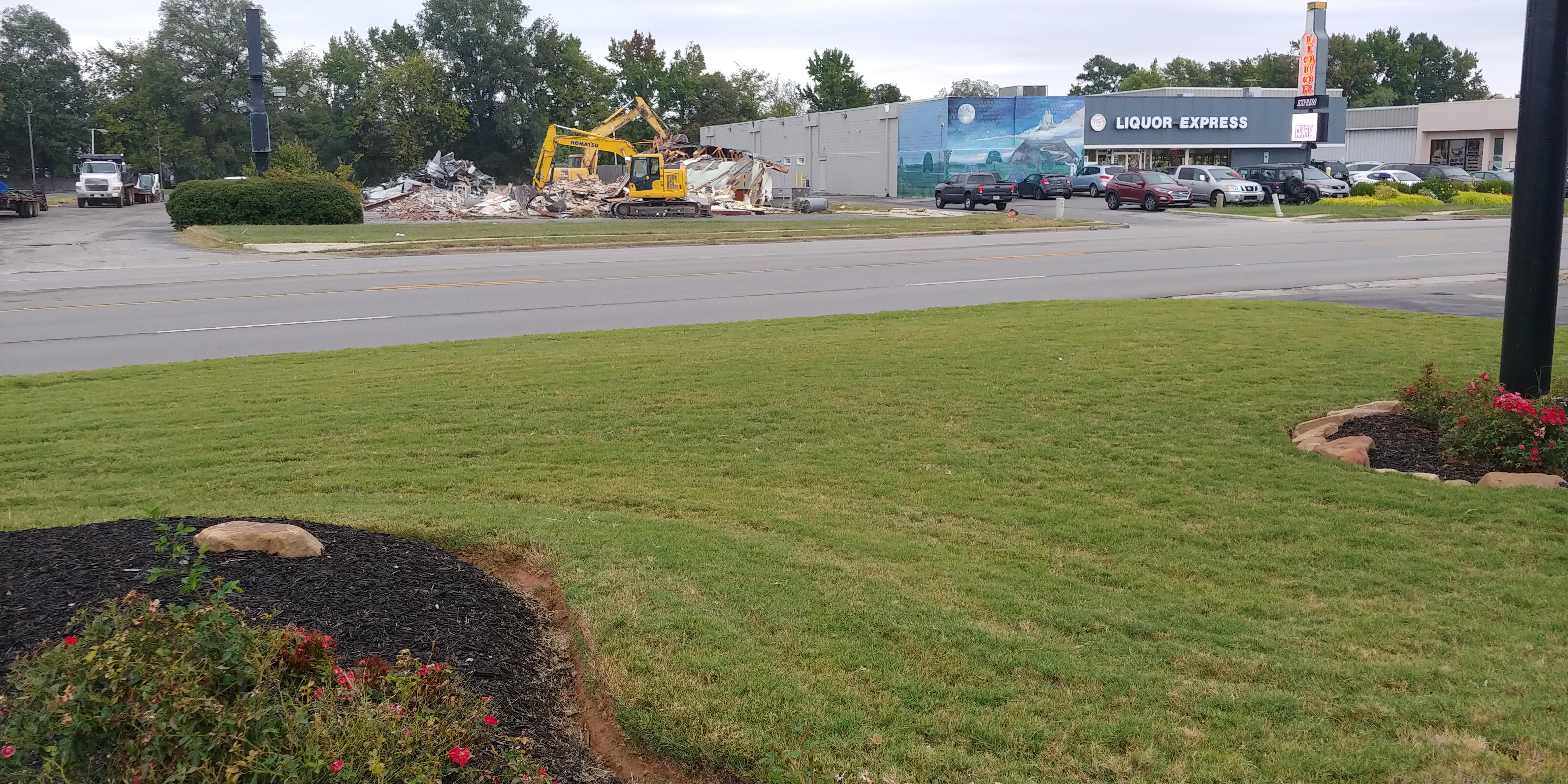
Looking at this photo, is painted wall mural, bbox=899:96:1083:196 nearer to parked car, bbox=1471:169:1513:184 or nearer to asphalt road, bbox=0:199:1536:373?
parked car, bbox=1471:169:1513:184

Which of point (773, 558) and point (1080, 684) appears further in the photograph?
point (773, 558)

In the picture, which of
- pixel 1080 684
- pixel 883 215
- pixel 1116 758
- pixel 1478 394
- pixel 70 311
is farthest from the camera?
pixel 883 215

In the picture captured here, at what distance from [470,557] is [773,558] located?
156 centimetres

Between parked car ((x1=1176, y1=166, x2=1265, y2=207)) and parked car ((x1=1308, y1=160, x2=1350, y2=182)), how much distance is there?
329 inches

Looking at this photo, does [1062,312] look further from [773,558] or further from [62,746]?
[62,746]

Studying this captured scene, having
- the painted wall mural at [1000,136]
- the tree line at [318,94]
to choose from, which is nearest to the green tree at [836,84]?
the tree line at [318,94]

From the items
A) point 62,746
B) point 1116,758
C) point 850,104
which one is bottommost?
point 1116,758

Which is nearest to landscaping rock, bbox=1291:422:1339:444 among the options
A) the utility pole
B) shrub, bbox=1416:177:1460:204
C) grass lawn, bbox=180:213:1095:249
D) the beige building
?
grass lawn, bbox=180:213:1095:249

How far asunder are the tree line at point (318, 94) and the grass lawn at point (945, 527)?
82.1 meters

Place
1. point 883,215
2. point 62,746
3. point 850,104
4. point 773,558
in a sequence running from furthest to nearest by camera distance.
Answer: point 850,104, point 883,215, point 773,558, point 62,746

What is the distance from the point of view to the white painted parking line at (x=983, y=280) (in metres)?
20.4

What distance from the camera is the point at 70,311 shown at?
57.3 ft

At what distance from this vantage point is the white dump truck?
2290 inches

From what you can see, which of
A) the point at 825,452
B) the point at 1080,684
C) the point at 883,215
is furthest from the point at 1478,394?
the point at 883,215
